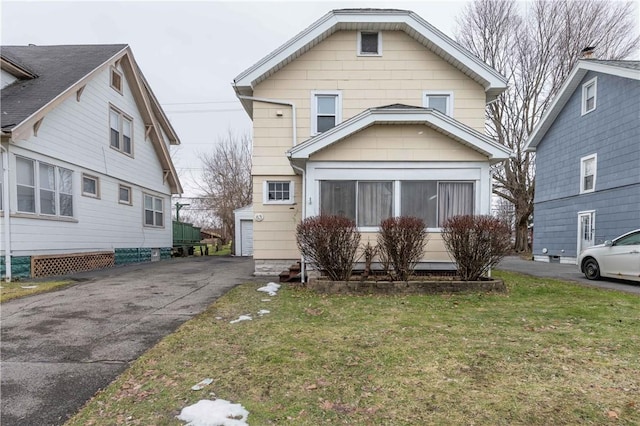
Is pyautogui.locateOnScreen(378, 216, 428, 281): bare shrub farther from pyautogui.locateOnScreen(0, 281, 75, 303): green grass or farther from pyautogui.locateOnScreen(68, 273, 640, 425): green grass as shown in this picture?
pyautogui.locateOnScreen(0, 281, 75, 303): green grass

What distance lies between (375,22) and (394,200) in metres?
5.48

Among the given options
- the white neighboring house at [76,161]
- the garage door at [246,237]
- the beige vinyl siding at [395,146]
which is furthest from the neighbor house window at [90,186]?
the beige vinyl siding at [395,146]

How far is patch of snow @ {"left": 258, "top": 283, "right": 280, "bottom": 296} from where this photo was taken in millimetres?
7079

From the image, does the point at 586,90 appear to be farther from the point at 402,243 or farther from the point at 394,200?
the point at 402,243

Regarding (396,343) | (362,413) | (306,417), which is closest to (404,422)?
Answer: (362,413)

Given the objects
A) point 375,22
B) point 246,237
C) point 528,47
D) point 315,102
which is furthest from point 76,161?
point 528,47

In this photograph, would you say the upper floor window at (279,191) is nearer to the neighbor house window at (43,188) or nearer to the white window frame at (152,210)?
the neighbor house window at (43,188)

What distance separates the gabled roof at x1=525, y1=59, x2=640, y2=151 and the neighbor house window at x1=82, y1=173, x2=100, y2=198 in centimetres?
1900

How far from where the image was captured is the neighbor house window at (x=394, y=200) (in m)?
7.79

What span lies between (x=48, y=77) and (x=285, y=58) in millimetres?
8016

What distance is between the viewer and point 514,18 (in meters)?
20.2

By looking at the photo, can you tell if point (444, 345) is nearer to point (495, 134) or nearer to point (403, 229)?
point (403, 229)

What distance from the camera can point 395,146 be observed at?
780 centimetres

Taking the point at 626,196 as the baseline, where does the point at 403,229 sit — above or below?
below
